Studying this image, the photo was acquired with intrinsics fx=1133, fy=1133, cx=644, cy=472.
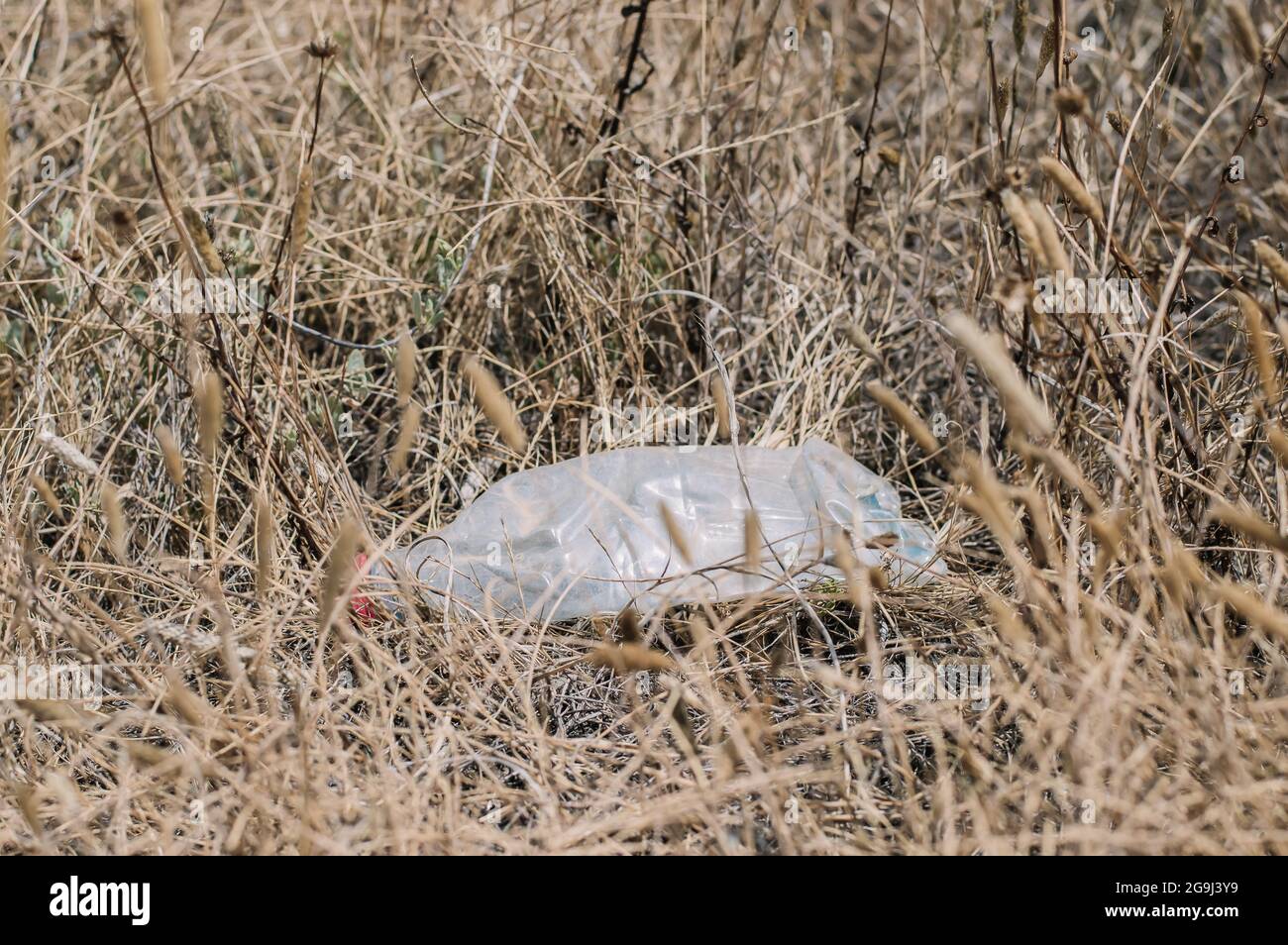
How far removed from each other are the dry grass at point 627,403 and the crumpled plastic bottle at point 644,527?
2.1 inches

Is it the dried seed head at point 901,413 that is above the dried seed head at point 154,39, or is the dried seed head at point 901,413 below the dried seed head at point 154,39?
below

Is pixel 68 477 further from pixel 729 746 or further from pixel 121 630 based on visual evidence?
pixel 729 746

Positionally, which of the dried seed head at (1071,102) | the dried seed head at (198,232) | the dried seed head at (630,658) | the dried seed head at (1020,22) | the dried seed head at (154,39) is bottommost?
the dried seed head at (630,658)

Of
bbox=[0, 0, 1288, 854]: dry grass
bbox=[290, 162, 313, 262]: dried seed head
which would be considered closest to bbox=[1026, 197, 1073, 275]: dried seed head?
bbox=[0, 0, 1288, 854]: dry grass

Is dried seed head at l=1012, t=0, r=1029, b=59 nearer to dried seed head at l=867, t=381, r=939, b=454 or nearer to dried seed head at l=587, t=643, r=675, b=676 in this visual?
dried seed head at l=867, t=381, r=939, b=454

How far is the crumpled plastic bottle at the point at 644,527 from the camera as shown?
1.40 m

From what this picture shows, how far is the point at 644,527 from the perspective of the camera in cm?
143

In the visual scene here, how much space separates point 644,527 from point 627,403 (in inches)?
14.3

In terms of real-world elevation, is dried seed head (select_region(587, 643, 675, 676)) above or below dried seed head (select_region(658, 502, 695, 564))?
below

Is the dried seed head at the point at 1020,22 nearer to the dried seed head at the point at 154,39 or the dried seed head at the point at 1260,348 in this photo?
the dried seed head at the point at 1260,348

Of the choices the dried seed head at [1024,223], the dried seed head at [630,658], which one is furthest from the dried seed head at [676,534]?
the dried seed head at [1024,223]

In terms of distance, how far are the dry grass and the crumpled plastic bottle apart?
52 mm

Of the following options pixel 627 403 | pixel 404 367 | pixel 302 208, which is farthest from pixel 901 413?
pixel 627 403

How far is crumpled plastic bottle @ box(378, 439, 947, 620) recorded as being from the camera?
140 cm
